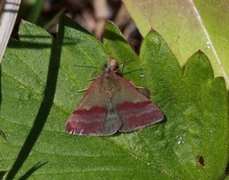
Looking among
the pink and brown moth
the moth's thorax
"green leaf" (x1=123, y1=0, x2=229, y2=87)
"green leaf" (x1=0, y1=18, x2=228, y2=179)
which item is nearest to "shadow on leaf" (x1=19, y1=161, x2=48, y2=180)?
"green leaf" (x1=0, y1=18, x2=228, y2=179)

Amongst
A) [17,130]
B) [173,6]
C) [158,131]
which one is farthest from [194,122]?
[17,130]

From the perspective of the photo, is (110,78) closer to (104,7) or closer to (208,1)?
(208,1)

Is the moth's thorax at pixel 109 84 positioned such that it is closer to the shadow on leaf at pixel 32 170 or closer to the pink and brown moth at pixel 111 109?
the pink and brown moth at pixel 111 109

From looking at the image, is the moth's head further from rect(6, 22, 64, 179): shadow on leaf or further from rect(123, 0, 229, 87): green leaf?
rect(123, 0, 229, 87): green leaf

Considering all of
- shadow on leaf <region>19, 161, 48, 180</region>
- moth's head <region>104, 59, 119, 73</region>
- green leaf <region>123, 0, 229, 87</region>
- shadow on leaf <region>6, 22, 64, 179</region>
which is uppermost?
green leaf <region>123, 0, 229, 87</region>

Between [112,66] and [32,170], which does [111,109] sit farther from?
[32,170]

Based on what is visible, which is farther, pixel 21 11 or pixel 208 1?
pixel 21 11
